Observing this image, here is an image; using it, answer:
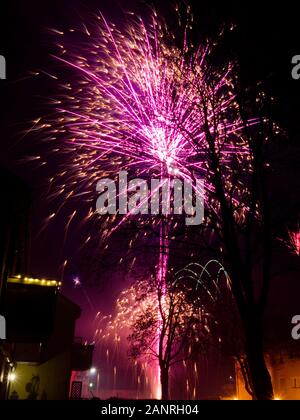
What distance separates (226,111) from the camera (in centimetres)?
1166

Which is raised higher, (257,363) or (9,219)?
(9,219)

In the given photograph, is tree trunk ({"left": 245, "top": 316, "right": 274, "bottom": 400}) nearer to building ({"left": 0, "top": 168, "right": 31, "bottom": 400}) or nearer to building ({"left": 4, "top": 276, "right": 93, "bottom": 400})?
building ({"left": 4, "top": 276, "right": 93, "bottom": 400})

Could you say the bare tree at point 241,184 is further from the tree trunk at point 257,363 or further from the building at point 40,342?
the building at point 40,342

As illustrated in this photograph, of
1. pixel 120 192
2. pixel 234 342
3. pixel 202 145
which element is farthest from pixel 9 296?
pixel 234 342

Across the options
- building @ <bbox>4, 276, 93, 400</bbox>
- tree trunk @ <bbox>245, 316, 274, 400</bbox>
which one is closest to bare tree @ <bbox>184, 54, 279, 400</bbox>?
tree trunk @ <bbox>245, 316, 274, 400</bbox>

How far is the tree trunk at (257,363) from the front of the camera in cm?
910

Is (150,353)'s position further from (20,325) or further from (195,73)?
(195,73)

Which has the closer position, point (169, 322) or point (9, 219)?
point (9, 219)

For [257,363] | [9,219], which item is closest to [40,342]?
[9,219]

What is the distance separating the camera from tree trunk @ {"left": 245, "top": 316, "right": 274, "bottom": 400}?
358 inches

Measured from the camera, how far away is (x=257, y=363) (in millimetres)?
9305

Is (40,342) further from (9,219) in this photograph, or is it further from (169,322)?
(169,322)
